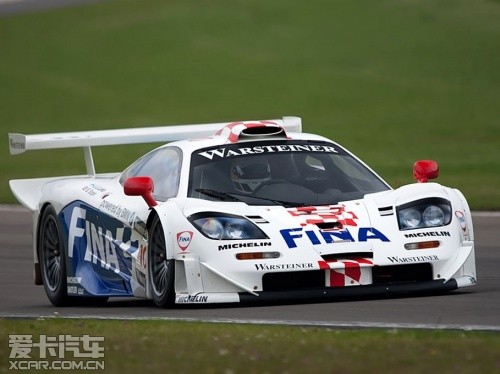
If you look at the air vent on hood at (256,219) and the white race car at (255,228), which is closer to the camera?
the white race car at (255,228)

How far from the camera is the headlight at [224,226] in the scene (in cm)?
905

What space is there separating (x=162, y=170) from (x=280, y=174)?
35.1 inches

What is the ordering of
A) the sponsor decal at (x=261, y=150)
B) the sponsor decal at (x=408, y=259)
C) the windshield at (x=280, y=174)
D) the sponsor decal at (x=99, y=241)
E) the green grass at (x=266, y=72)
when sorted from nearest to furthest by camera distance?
1. the sponsor decal at (x=408, y=259)
2. the windshield at (x=280, y=174)
3. the sponsor decal at (x=99, y=241)
4. the sponsor decal at (x=261, y=150)
5. the green grass at (x=266, y=72)

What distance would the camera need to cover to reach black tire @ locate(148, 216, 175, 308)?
9.15 meters

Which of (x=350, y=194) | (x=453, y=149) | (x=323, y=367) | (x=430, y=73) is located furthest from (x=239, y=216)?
(x=430, y=73)

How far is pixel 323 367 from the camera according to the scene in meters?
6.43

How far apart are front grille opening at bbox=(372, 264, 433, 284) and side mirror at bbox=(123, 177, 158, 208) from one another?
1.60 m

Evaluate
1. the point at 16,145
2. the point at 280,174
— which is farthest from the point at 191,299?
the point at 16,145

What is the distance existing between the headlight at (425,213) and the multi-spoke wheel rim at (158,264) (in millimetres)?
1539

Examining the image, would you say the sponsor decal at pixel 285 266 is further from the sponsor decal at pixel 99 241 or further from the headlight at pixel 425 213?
the sponsor decal at pixel 99 241

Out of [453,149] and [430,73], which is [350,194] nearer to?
[453,149]

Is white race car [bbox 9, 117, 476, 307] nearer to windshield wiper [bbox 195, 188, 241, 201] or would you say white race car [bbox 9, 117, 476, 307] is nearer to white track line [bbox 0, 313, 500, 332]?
windshield wiper [bbox 195, 188, 241, 201]

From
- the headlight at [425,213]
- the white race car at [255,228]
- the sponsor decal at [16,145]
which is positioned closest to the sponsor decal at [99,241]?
the white race car at [255,228]

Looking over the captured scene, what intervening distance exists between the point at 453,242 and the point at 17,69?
30.1m
